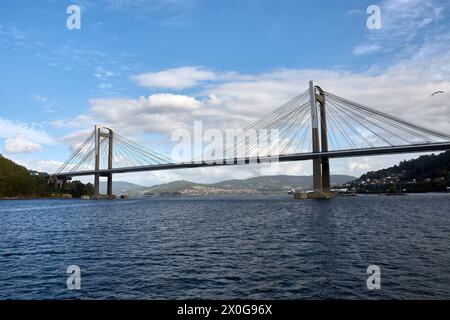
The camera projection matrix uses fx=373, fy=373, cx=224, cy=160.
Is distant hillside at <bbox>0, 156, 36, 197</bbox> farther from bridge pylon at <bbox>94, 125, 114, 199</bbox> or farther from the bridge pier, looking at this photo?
the bridge pier

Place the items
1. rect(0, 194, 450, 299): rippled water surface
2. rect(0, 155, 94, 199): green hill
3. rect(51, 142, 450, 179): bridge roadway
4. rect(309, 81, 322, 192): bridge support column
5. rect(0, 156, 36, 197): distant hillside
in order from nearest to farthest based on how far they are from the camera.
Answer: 1. rect(0, 194, 450, 299): rippled water surface
2. rect(51, 142, 450, 179): bridge roadway
3. rect(309, 81, 322, 192): bridge support column
4. rect(0, 156, 36, 197): distant hillside
5. rect(0, 155, 94, 199): green hill

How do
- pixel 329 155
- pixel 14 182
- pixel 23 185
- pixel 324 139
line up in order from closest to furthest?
pixel 329 155 < pixel 324 139 < pixel 14 182 < pixel 23 185

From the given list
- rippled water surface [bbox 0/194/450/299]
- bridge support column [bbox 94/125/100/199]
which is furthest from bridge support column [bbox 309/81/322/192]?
bridge support column [bbox 94/125/100/199]

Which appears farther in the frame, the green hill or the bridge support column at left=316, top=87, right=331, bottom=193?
the green hill

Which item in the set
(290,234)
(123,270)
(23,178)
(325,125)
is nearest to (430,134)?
(325,125)

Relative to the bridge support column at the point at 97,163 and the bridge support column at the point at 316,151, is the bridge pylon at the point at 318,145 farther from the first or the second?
the bridge support column at the point at 97,163

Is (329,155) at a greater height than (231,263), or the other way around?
(329,155)

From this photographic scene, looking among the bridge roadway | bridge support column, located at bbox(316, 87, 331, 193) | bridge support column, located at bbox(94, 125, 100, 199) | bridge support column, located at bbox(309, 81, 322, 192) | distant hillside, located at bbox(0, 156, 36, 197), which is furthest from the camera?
distant hillside, located at bbox(0, 156, 36, 197)

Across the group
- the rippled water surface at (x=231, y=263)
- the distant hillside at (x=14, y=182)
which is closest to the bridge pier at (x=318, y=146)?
the rippled water surface at (x=231, y=263)

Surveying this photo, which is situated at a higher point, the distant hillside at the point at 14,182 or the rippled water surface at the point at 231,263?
the distant hillside at the point at 14,182

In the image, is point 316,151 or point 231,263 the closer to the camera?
point 231,263

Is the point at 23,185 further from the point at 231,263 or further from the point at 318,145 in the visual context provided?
the point at 231,263

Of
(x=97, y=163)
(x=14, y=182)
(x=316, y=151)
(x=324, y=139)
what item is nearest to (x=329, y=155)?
(x=316, y=151)
